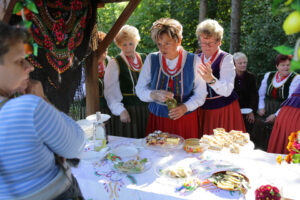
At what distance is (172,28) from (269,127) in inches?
84.3

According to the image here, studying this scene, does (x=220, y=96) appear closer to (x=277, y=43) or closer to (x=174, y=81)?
(x=174, y=81)

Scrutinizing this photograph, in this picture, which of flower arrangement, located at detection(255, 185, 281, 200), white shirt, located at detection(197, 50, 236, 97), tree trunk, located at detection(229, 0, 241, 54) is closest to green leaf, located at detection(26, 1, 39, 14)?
flower arrangement, located at detection(255, 185, 281, 200)

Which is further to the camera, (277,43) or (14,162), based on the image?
(277,43)

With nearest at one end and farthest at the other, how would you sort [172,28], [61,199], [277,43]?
[61,199] < [172,28] < [277,43]

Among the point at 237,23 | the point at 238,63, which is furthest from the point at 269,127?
the point at 237,23

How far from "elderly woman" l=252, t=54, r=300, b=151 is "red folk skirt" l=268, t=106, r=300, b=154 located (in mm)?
514

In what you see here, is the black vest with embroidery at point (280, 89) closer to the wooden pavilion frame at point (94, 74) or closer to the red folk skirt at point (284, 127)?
the red folk skirt at point (284, 127)

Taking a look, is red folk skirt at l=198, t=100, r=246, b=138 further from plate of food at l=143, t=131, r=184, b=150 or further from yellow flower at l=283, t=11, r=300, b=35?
yellow flower at l=283, t=11, r=300, b=35

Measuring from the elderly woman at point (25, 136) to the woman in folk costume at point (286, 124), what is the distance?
226 cm

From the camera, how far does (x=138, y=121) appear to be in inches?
115

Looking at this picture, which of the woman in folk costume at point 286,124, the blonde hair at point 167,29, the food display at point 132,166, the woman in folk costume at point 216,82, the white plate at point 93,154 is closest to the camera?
the food display at point 132,166

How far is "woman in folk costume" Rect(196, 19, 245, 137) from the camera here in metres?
2.21

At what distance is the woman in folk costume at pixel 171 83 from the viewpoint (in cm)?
204

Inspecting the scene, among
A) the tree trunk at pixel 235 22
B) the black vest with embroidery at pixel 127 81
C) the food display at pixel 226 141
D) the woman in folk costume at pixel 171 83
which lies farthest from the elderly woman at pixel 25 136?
the tree trunk at pixel 235 22
